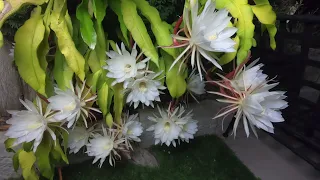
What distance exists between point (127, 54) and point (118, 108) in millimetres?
171

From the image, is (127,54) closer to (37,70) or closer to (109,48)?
(109,48)

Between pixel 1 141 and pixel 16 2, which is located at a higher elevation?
pixel 16 2

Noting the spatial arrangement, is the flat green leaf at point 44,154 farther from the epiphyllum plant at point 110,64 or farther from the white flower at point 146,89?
the white flower at point 146,89

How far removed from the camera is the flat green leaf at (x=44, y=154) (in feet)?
2.88

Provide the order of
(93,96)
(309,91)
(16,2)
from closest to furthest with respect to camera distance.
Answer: (16,2) → (93,96) → (309,91)

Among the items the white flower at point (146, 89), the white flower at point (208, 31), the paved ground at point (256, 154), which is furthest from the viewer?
the paved ground at point (256, 154)

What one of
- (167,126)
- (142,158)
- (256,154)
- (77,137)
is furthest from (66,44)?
(256,154)

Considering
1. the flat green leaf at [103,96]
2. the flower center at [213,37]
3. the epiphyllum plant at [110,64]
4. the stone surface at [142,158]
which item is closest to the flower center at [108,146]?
the epiphyllum plant at [110,64]

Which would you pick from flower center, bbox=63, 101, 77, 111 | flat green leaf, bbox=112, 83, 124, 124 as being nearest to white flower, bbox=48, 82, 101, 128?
flower center, bbox=63, 101, 77, 111

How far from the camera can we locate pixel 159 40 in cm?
86

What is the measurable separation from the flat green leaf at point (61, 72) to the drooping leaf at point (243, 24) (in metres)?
0.47

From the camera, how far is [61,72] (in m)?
0.87

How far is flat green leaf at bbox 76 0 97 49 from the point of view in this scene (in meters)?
0.80

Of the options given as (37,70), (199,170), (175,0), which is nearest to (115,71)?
(37,70)
